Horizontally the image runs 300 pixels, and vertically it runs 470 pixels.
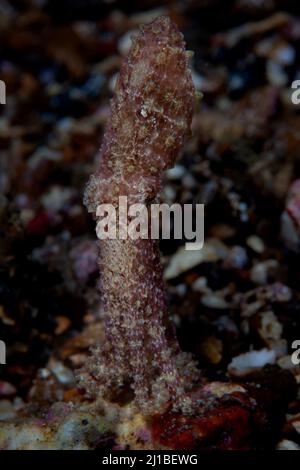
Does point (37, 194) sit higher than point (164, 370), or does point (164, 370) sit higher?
point (37, 194)

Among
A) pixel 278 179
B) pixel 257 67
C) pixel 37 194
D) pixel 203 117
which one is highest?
pixel 257 67

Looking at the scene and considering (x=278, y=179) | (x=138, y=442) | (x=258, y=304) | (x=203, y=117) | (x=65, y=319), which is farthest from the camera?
(x=203, y=117)

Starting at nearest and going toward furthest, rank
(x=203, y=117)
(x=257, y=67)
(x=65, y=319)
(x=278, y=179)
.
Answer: (x=65, y=319), (x=278, y=179), (x=203, y=117), (x=257, y=67)

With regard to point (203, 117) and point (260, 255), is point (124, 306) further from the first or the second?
point (203, 117)

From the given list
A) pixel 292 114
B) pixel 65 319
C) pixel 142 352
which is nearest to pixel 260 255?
pixel 65 319

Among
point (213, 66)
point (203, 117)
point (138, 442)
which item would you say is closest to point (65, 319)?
point (138, 442)
